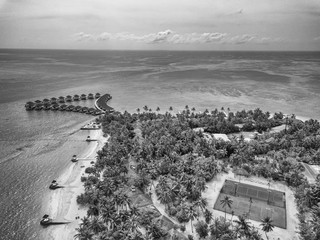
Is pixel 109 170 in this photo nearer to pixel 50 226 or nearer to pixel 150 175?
pixel 150 175

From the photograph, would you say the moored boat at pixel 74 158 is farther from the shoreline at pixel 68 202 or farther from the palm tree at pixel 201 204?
the palm tree at pixel 201 204

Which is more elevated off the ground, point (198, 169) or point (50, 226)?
point (198, 169)

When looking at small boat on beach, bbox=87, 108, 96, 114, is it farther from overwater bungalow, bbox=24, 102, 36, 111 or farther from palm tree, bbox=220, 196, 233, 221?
palm tree, bbox=220, 196, 233, 221

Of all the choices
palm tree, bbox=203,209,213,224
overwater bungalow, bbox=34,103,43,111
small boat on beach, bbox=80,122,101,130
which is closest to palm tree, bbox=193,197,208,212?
palm tree, bbox=203,209,213,224

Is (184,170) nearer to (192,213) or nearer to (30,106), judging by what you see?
(192,213)

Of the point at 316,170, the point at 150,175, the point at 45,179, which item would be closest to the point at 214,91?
the point at 316,170

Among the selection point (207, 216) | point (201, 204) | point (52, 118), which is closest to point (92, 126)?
point (52, 118)

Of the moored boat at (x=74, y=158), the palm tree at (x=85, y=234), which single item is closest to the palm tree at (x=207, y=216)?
the palm tree at (x=85, y=234)
